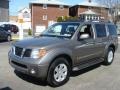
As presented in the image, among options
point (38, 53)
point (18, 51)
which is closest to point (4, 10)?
point (18, 51)

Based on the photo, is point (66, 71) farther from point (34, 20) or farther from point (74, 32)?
point (34, 20)

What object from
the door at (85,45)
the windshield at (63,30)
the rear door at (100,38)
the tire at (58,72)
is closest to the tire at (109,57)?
the rear door at (100,38)

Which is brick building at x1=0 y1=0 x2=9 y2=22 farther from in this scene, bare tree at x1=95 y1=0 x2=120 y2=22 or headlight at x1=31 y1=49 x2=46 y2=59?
headlight at x1=31 y1=49 x2=46 y2=59

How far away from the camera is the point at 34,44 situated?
6809mm

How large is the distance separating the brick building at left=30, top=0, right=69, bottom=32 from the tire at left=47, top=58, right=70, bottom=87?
49055mm

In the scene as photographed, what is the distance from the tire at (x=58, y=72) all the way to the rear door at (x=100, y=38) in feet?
6.54

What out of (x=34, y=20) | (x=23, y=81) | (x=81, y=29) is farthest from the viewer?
(x=34, y=20)

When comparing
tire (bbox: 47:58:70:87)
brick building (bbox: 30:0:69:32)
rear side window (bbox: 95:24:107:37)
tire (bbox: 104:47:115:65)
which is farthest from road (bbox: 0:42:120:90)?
brick building (bbox: 30:0:69:32)

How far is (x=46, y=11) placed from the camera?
57906 mm

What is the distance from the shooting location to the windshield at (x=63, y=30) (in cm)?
781

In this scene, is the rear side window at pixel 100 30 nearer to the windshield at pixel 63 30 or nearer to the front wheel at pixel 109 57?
the front wheel at pixel 109 57

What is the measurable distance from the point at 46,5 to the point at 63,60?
170ft

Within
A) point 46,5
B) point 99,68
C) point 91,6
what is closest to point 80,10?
point 91,6

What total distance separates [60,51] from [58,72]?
613 mm
